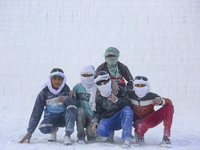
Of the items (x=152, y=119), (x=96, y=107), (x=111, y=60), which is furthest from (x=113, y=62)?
(x=152, y=119)

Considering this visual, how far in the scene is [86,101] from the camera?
301 cm

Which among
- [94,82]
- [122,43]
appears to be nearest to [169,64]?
[122,43]

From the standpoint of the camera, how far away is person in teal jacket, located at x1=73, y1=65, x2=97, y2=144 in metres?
2.89

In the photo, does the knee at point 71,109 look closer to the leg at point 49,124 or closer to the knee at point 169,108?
the leg at point 49,124

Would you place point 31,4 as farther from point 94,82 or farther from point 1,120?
point 94,82

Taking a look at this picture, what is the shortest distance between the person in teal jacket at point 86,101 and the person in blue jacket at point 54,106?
13 centimetres

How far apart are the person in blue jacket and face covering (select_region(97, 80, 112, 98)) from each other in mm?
398

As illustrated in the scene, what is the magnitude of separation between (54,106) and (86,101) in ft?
1.50

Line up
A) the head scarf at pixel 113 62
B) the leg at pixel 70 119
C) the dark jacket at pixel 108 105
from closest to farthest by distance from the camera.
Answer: the leg at pixel 70 119 < the dark jacket at pixel 108 105 < the head scarf at pixel 113 62

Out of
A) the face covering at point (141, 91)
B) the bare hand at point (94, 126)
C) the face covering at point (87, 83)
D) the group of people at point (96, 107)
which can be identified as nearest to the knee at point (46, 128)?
the group of people at point (96, 107)

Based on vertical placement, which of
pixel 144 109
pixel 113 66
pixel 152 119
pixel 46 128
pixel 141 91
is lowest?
pixel 46 128

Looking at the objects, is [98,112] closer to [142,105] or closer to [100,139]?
[100,139]

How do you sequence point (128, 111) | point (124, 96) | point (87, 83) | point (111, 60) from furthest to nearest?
1. point (111, 60)
2. point (87, 83)
3. point (124, 96)
4. point (128, 111)

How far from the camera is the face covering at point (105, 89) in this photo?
9.29ft
